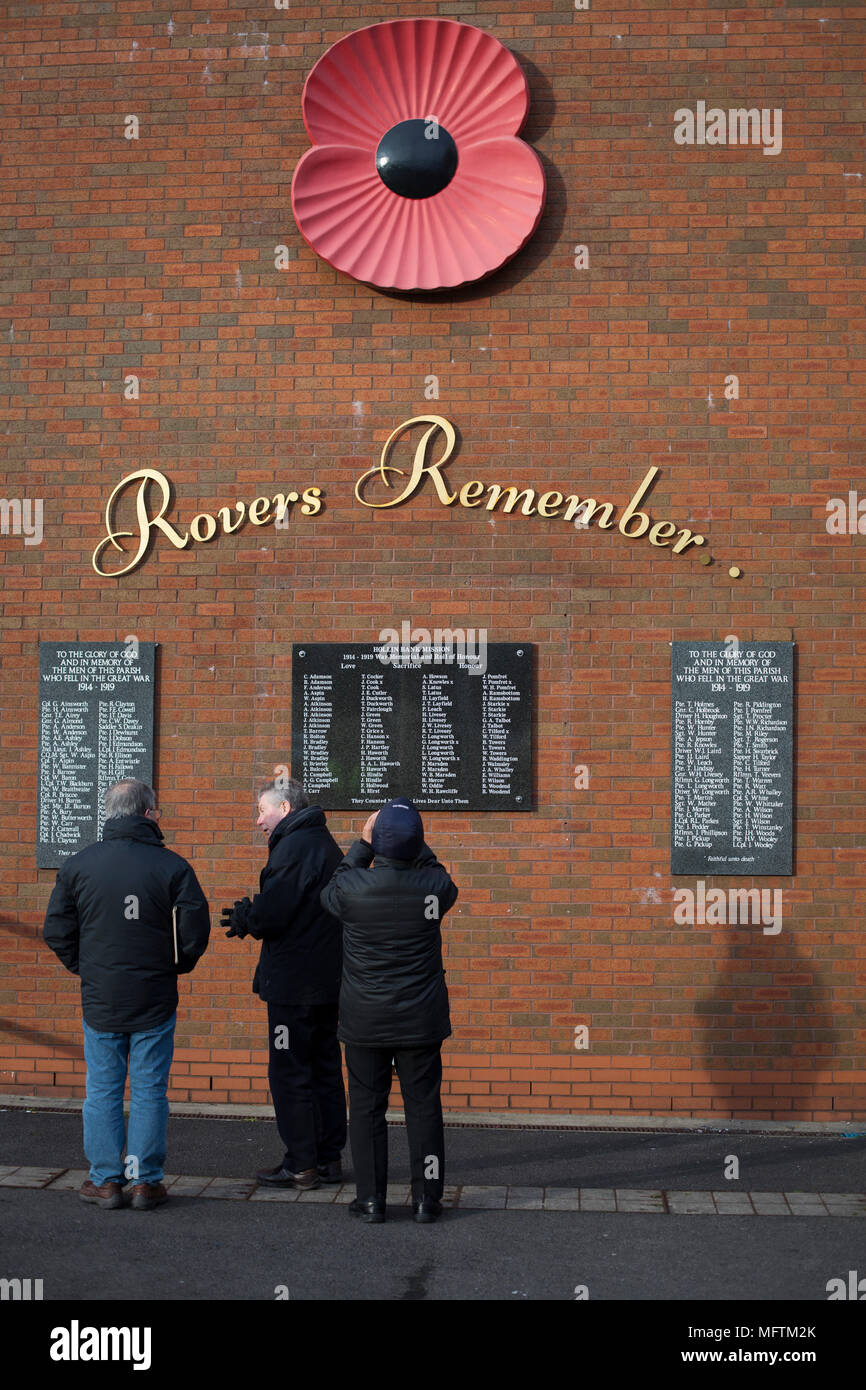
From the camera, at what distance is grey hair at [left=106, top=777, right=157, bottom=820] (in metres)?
6.52

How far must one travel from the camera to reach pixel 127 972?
250 inches

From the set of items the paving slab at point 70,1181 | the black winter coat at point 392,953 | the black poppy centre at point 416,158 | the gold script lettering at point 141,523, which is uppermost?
the black poppy centre at point 416,158

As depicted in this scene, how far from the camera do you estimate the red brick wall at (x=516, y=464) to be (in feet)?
26.6

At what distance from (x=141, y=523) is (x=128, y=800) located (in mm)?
2393

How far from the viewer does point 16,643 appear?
8.56m

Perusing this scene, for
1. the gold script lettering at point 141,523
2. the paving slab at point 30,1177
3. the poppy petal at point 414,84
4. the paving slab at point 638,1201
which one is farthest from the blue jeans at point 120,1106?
the poppy petal at point 414,84

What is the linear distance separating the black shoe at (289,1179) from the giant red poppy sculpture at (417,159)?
4.58 metres

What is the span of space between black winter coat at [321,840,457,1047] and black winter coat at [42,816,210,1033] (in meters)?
0.67

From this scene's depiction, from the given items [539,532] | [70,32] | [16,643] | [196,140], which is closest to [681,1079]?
[539,532]

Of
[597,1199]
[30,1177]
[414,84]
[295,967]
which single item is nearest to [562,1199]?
[597,1199]

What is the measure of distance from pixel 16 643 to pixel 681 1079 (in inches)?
170

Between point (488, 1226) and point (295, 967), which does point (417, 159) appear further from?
point (488, 1226)

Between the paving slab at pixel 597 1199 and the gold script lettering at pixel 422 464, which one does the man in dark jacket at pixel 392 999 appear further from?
the gold script lettering at pixel 422 464

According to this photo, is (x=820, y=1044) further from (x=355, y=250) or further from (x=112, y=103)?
(x=112, y=103)
